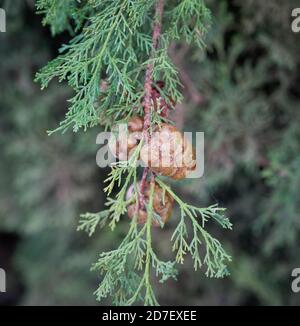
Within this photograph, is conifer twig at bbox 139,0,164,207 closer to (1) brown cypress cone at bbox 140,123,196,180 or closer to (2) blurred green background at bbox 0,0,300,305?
(1) brown cypress cone at bbox 140,123,196,180

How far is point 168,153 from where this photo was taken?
0.73 metres

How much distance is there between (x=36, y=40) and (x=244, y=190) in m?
0.89

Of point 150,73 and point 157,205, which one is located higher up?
point 150,73

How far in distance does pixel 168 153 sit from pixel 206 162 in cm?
83

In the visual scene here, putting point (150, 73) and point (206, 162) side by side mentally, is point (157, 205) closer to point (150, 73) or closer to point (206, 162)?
point (150, 73)

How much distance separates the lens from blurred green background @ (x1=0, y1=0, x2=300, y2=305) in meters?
1.48

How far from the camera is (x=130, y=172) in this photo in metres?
0.74

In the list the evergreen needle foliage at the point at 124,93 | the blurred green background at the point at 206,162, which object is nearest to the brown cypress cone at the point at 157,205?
the evergreen needle foliage at the point at 124,93

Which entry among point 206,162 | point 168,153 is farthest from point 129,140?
point 206,162

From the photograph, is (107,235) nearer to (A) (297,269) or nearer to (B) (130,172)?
(A) (297,269)

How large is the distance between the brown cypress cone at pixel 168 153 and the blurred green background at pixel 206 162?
58cm

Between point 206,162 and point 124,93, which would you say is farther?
point 206,162

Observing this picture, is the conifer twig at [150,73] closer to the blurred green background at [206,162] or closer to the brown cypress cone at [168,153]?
the brown cypress cone at [168,153]
